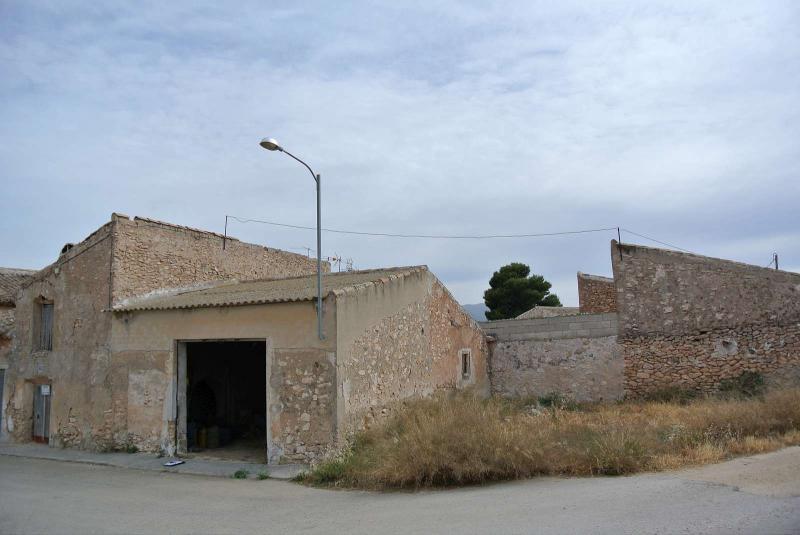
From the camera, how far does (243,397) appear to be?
61.0ft

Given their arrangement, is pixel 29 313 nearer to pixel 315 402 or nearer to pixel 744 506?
pixel 315 402

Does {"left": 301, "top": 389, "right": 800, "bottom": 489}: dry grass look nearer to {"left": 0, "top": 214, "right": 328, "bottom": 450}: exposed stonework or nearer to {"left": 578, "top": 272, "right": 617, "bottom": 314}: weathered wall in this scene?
{"left": 0, "top": 214, "right": 328, "bottom": 450}: exposed stonework

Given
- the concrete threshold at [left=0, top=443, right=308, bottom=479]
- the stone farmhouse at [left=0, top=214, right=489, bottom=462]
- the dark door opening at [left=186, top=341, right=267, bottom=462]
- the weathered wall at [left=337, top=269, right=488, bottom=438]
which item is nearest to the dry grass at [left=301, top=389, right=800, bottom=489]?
the weathered wall at [left=337, top=269, right=488, bottom=438]

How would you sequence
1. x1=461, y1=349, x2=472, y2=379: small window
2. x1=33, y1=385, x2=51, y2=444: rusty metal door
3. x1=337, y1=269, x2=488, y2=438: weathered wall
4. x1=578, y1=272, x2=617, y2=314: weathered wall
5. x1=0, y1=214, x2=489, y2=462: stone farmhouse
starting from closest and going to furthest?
x1=0, y1=214, x2=489, y2=462: stone farmhouse < x1=337, y1=269, x2=488, y2=438: weathered wall < x1=33, y1=385, x2=51, y2=444: rusty metal door < x1=461, y1=349, x2=472, y2=379: small window < x1=578, y1=272, x2=617, y2=314: weathered wall

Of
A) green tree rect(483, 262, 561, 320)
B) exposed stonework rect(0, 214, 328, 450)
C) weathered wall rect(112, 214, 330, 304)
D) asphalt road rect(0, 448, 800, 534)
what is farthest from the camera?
green tree rect(483, 262, 561, 320)

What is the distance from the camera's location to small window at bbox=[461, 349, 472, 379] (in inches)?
725

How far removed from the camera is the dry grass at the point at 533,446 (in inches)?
376

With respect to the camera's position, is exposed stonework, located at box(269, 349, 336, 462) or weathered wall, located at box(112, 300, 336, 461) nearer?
exposed stonework, located at box(269, 349, 336, 462)

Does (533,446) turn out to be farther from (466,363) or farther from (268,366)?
(466,363)

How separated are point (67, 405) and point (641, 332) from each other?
1634 cm

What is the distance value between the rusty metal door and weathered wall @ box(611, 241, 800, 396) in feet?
55.4

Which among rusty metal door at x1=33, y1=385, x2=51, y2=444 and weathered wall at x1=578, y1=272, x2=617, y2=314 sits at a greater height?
weathered wall at x1=578, y1=272, x2=617, y2=314

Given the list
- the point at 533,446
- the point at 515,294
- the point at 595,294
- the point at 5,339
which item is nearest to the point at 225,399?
the point at 5,339

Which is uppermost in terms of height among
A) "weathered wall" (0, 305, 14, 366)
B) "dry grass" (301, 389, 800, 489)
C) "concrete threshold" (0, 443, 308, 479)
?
"weathered wall" (0, 305, 14, 366)
